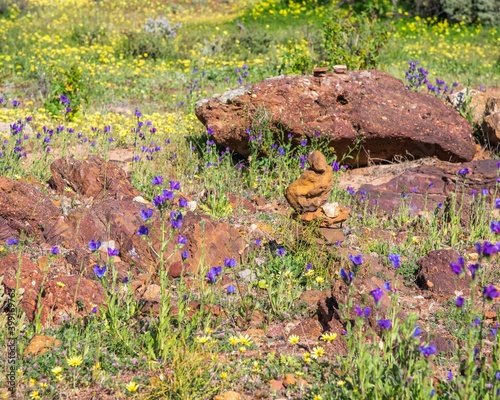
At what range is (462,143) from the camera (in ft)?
24.7

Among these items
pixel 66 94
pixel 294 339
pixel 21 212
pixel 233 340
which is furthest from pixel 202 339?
pixel 66 94

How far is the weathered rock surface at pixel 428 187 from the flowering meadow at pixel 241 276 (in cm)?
9

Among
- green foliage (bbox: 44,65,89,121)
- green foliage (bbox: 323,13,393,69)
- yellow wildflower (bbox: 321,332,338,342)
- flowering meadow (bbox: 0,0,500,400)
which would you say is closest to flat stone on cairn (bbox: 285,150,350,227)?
flowering meadow (bbox: 0,0,500,400)

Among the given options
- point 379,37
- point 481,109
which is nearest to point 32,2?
point 379,37

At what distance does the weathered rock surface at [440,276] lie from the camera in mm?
4598

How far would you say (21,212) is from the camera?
5.06 meters

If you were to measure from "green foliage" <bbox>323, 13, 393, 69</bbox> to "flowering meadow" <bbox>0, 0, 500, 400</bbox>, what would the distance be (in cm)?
4

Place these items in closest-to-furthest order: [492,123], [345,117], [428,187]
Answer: [428,187]
[345,117]
[492,123]

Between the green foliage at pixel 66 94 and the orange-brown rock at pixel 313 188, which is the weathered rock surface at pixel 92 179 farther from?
the green foliage at pixel 66 94

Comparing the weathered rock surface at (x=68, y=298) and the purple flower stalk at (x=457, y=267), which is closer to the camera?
the purple flower stalk at (x=457, y=267)

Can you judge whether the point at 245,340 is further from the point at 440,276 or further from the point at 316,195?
the point at 316,195

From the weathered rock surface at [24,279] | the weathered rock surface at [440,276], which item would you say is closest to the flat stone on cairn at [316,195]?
the weathered rock surface at [440,276]

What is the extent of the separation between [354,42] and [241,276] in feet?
19.4

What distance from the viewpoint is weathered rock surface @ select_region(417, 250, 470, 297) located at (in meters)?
4.60
